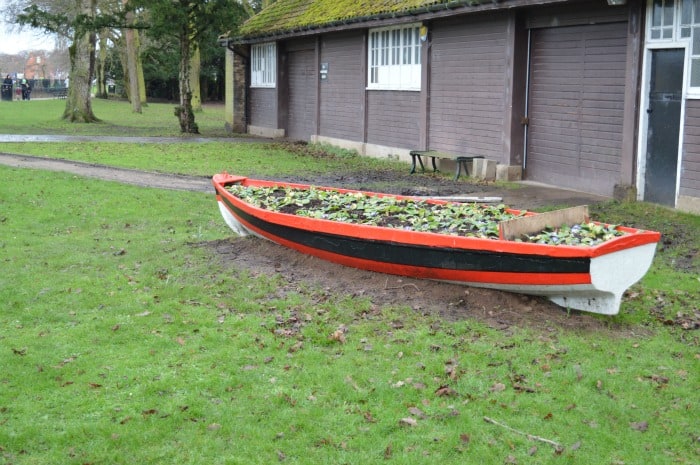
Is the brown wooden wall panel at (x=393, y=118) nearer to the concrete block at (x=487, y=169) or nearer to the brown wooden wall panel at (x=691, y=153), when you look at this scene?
the concrete block at (x=487, y=169)

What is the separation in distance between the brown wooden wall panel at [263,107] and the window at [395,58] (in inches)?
284

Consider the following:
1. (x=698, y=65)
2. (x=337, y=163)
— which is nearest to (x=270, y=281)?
(x=698, y=65)

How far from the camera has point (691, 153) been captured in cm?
1280

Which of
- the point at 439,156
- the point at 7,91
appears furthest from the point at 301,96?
the point at 7,91

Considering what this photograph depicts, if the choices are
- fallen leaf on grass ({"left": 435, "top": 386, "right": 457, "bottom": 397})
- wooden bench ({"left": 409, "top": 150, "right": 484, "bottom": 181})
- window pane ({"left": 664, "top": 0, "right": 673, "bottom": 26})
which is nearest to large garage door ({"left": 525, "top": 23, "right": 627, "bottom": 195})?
window pane ({"left": 664, "top": 0, "right": 673, "bottom": 26})

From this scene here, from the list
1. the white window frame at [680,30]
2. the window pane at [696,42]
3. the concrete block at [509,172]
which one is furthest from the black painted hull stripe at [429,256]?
the concrete block at [509,172]

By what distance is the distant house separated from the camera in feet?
43.5

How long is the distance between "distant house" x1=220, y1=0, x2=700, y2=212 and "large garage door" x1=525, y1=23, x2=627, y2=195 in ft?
0.09

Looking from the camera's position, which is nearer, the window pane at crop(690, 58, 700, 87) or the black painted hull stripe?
the black painted hull stripe

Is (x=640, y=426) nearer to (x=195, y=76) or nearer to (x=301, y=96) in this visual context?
(x=301, y=96)

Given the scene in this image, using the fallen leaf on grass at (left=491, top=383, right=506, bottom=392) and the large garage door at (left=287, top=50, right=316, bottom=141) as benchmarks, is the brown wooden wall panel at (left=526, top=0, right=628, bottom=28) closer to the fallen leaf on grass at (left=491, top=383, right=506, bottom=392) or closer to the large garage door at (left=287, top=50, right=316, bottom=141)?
the fallen leaf on grass at (left=491, top=383, right=506, bottom=392)

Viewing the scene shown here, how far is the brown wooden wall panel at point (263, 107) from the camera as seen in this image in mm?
29375

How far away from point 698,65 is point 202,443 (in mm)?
9929

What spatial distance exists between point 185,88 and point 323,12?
23.2ft
